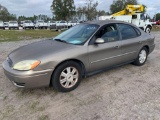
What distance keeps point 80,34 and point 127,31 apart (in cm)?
147

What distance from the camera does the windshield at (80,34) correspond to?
13.3 feet

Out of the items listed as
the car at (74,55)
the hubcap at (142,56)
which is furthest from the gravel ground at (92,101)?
the hubcap at (142,56)

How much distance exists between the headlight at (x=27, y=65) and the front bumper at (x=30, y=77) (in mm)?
79

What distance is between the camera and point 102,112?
298cm

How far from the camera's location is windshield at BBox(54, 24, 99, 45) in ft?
13.3

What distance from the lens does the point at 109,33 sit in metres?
4.42

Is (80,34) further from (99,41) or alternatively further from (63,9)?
(63,9)

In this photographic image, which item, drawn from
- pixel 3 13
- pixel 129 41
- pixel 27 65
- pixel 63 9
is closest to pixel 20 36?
pixel 129 41

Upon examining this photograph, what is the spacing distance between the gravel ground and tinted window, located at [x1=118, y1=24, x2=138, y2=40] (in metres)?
1.15

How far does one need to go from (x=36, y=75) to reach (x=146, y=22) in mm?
19950

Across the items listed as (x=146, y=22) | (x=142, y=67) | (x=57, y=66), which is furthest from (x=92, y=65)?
(x=146, y=22)

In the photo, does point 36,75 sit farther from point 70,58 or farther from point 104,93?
point 104,93

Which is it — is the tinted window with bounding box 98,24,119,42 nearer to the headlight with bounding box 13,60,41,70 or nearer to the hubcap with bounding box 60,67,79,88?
the hubcap with bounding box 60,67,79,88

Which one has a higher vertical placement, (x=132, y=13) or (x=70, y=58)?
(x=132, y=13)
